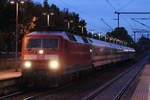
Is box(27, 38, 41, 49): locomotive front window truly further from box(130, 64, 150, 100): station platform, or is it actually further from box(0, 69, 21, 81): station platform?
box(130, 64, 150, 100): station platform

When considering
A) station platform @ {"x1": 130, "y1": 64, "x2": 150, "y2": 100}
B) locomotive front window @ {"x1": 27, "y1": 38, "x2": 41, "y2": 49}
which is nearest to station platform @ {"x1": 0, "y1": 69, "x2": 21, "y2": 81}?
locomotive front window @ {"x1": 27, "y1": 38, "x2": 41, "y2": 49}

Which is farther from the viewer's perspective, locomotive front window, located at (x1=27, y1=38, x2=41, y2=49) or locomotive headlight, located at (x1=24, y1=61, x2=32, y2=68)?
locomotive front window, located at (x1=27, y1=38, x2=41, y2=49)

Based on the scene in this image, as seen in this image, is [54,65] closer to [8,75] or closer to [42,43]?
[42,43]

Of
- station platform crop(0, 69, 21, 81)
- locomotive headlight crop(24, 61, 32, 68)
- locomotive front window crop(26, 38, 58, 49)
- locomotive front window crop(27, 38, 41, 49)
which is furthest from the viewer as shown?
station platform crop(0, 69, 21, 81)

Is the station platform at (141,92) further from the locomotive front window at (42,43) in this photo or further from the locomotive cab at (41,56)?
the locomotive front window at (42,43)

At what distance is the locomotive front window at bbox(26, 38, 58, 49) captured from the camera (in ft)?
54.2

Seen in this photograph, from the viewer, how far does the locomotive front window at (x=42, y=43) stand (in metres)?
16.5

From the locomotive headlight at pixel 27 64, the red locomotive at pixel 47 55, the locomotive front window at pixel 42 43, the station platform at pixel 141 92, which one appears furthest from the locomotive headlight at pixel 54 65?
the station platform at pixel 141 92

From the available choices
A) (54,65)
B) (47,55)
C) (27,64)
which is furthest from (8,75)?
(54,65)

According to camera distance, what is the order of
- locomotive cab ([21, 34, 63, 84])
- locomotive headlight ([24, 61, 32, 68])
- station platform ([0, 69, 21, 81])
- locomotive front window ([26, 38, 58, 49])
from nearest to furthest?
locomotive cab ([21, 34, 63, 84]), locomotive headlight ([24, 61, 32, 68]), locomotive front window ([26, 38, 58, 49]), station platform ([0, 69, 21, 81])

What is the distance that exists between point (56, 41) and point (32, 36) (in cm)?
146

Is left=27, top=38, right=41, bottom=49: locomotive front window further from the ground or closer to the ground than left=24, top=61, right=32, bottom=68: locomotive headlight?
further from the ground

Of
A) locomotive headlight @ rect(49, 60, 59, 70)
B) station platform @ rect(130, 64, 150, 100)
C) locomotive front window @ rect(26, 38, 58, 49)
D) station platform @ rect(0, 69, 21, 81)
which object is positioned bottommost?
station platform @ rect(130, 64, 150, 100)

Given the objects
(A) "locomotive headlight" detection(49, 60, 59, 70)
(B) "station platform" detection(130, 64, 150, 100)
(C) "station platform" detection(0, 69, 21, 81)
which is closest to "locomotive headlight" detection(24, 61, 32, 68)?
(A) "locomotive headlight" detection(49, 60, 59, 70)
